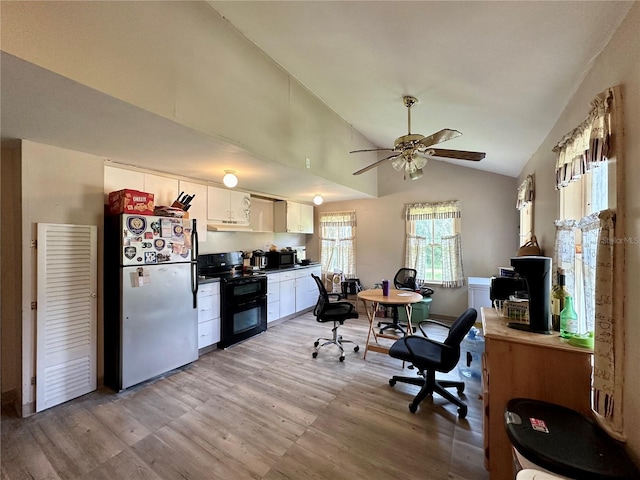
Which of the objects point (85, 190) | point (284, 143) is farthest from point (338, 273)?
point (85, 190)

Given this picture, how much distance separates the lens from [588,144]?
1342mm

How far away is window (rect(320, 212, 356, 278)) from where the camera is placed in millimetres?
5770

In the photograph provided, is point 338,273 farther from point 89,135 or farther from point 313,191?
point 89,135

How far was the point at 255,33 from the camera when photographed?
7.39 feet

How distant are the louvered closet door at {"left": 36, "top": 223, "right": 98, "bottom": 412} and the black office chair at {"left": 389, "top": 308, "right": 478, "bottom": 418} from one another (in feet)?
9.75

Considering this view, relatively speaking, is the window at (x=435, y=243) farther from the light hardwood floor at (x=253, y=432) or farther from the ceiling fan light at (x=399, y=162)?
the ceiling fan light at (x=399, y=162)

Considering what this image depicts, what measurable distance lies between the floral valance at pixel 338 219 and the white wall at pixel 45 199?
4.18m

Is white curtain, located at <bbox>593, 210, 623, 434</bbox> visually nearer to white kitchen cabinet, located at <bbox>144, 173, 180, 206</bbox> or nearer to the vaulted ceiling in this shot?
the vaulted ceiling

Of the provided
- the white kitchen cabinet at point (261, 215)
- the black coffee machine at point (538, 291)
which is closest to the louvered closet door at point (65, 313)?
the white kitchen cabinet at point (261, 215)

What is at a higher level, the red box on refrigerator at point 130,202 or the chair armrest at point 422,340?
the red box on refrigerator at point 130,202

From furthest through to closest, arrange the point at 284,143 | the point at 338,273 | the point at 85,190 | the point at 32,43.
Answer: the point at 338,273 → the point at 284,143 → the point at 85,190 → the point at 32,43

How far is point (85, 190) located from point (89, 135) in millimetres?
738

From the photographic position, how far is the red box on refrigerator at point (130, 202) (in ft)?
8.65

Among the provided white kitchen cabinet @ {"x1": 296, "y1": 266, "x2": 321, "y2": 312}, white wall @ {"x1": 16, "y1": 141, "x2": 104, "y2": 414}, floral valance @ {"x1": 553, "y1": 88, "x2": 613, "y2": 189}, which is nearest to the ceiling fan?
floral valance @ {"x1": 553, "y1": 88, "x2": 613, "y2": 189}
